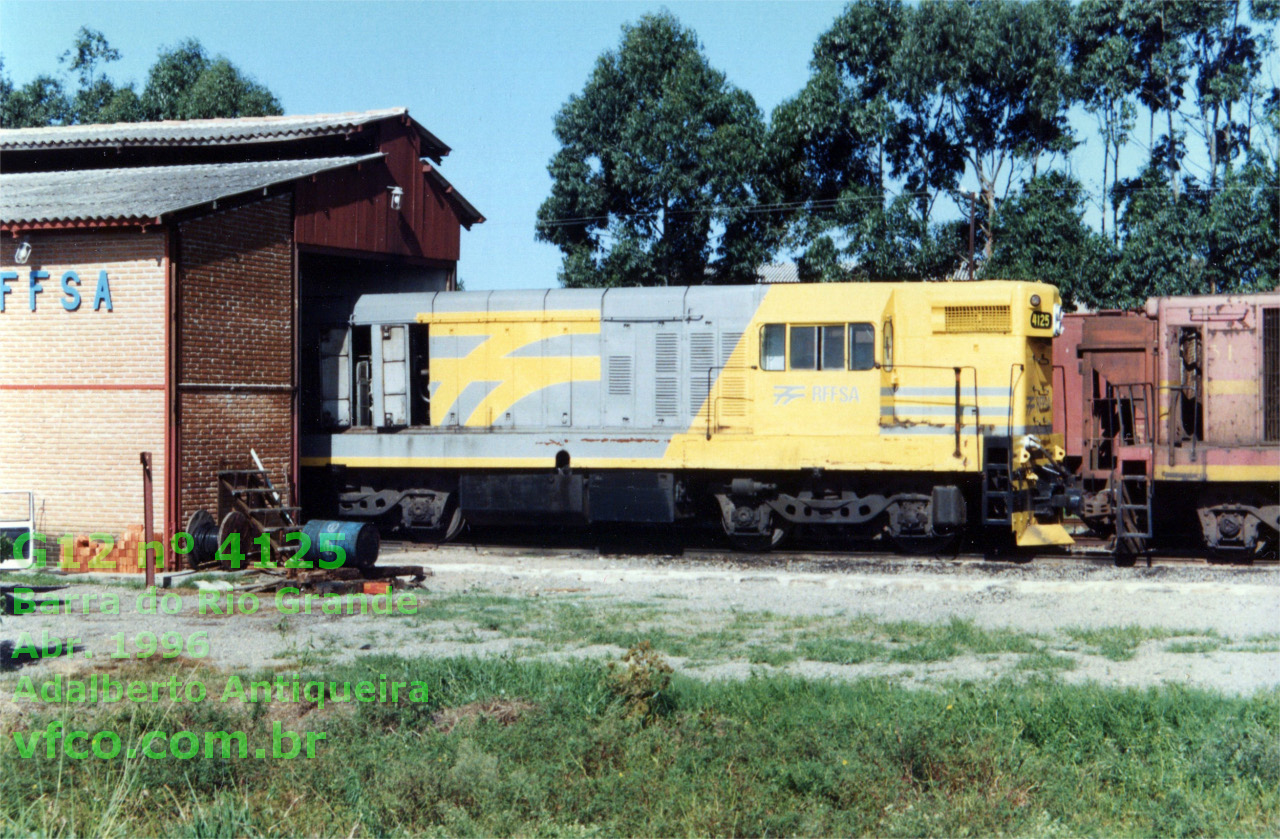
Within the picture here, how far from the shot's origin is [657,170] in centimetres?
2827

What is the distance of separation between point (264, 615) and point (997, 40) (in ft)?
69.4

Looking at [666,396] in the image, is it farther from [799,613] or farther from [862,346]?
[799,613]

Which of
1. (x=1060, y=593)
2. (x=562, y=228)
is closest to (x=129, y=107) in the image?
(x=562, y=228)

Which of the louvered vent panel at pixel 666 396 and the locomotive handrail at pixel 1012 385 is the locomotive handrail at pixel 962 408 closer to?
the locomotive handrail at pixel 1012 385

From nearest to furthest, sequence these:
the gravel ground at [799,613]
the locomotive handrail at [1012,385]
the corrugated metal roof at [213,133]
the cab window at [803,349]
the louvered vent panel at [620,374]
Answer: the gravel ground at [799,613]
the locomotive handrail at [1012,385]
the cab window at [803,349]
the louvered vent panel at [620,374]
the corrugated metal roof at [213,133]

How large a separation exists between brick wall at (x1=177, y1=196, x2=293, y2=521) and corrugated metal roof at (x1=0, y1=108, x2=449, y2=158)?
129 inches

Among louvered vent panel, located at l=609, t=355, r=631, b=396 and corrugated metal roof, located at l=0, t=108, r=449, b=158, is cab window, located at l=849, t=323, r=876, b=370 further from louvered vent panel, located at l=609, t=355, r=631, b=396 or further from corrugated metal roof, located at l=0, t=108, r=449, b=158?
corrugated metal roof, located at l=0, t=108, r=449, b=158

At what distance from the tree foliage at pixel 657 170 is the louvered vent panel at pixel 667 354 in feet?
42.5

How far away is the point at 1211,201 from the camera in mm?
24344

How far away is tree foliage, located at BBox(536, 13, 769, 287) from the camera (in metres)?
28.1

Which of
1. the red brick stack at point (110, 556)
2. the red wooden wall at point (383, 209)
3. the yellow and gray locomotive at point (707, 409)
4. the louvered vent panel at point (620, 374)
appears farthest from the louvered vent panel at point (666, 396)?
the red brick stack at point (110, 556)

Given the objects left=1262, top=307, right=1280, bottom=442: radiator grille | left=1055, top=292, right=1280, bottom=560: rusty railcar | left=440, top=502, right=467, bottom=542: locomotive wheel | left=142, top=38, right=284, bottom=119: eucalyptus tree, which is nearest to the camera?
left=1055, top=292, right=1280, bottom=560: rusty railcar

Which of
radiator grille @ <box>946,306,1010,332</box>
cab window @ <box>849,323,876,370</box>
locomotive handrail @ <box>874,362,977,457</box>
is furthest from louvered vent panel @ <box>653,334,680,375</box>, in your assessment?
radiator grille @ <box>946,306,1010,332</box>

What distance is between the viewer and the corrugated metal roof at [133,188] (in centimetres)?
1437
